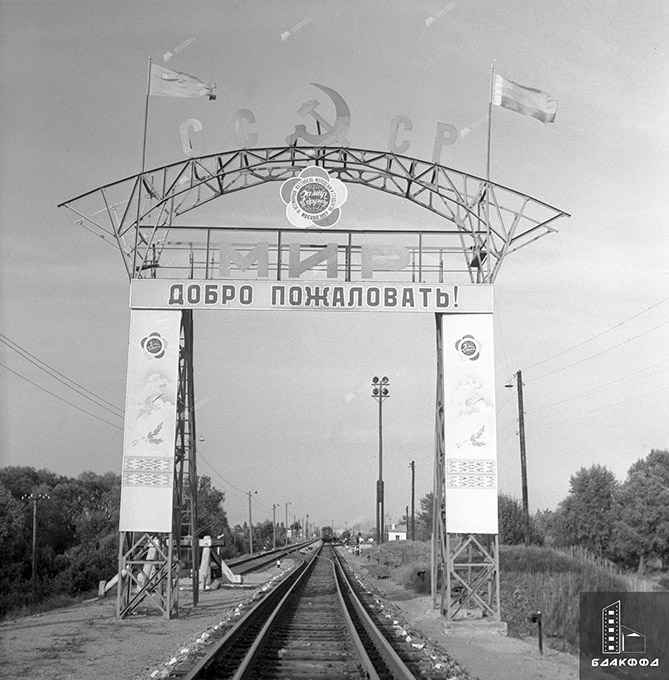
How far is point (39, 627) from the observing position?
16.5 m

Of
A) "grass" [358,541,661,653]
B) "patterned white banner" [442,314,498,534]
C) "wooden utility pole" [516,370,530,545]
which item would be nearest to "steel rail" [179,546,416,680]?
"patterned white banner" [442,314,498,534]

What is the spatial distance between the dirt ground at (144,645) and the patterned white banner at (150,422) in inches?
95.2

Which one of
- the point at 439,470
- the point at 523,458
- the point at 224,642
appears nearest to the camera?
the point at 224,642

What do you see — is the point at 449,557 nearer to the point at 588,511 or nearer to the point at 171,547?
the point at 171,547

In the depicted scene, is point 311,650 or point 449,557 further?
point 449,557

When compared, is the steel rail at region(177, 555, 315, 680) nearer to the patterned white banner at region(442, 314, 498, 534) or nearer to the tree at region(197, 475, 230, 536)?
the patterned white banner at region(442, 314, 498, 534)

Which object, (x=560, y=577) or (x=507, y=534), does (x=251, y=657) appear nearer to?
(x=560, y=577)

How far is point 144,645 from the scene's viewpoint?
14375 mm

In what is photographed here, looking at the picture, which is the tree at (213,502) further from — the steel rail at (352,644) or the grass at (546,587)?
the steel rail at (352,644)

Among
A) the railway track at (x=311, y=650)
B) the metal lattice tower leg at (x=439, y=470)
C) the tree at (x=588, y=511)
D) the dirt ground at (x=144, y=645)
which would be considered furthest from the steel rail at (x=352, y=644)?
the tree at (x=588, y=511)

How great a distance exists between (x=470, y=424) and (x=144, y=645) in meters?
8.58

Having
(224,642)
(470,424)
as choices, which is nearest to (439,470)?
(470,424)

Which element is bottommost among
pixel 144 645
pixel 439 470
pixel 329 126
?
pixel 144 645

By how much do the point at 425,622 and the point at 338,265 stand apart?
28.1ft
